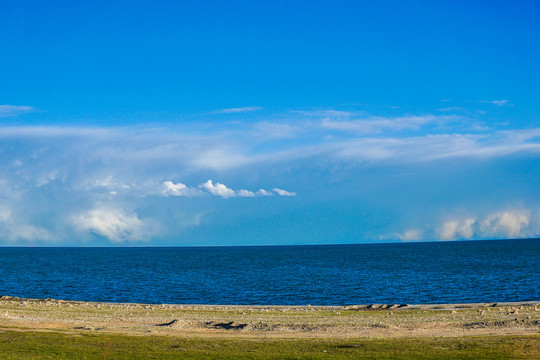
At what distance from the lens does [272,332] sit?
116 ft

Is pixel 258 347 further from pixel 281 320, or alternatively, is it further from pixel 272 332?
pixel 281 320

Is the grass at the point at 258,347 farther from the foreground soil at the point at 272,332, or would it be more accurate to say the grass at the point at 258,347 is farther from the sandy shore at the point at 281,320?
the sandy shore at the point at 281,320

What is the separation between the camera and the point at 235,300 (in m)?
69.2

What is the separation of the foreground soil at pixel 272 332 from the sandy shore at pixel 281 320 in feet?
0.22

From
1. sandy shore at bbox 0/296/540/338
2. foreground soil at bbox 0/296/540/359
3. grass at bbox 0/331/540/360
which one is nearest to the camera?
grass at bbox 0/331/540/360

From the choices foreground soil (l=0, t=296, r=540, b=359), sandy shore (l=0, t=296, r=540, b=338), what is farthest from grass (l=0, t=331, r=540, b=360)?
sandy shore (l=0, t=296, r=540, b=338)

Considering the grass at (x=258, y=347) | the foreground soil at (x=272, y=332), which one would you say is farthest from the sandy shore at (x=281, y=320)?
the grass at (x=258, y=347)

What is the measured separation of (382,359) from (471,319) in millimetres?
18253

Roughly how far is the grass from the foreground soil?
0.05 meters

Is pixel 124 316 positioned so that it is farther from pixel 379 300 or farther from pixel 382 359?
pixel 379 300

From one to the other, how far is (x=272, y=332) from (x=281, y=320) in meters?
6.13

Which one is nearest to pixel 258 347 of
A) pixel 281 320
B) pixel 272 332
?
pixel 272 332

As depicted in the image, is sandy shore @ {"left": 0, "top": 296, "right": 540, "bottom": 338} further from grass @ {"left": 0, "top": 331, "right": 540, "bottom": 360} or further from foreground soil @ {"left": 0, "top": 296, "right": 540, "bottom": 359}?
grass @ {"left": 0, "top": 331, "right": 540, "bottom": 360}

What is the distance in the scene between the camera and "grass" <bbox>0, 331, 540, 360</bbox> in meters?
26.0
